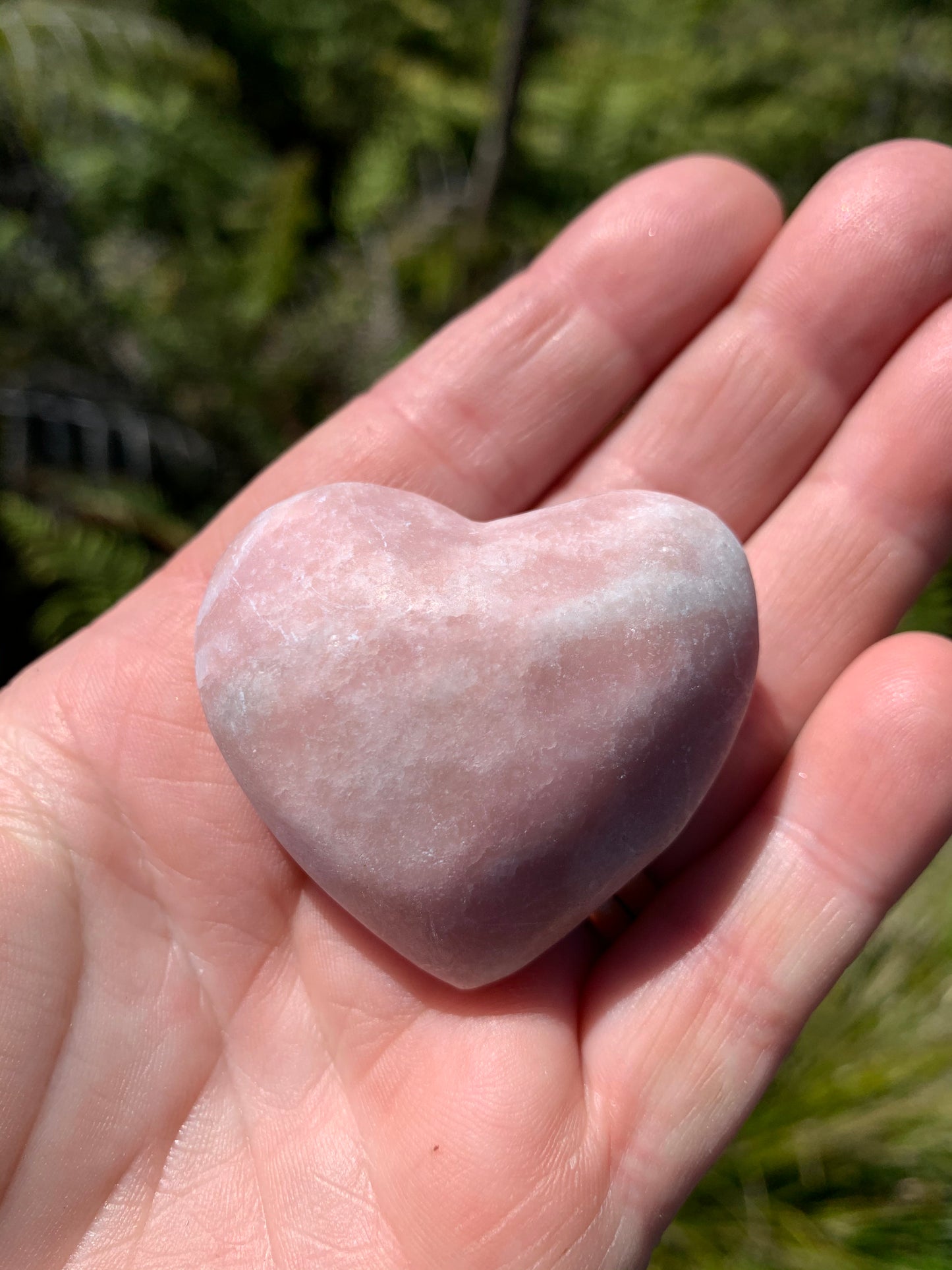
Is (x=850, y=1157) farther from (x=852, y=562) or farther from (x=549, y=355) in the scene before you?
(x=549, y=355)

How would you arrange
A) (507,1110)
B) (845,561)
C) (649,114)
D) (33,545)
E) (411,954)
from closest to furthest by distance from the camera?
(507,1110) → (411,954) → (845,561) → (33,545) → (649,114)

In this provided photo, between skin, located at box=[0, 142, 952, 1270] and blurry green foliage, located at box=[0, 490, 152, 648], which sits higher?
skin, located at box=[0, 142, 952, 1270]

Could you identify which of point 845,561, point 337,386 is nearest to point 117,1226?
point 845,561

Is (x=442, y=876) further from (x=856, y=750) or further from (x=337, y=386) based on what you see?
(x=337, y=386)

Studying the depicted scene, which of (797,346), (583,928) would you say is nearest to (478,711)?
(583,928)

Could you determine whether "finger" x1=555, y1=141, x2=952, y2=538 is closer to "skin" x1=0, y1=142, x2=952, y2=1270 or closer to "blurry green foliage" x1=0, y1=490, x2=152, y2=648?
"skin" x1=0, y1=142, x2=952, y2=1270

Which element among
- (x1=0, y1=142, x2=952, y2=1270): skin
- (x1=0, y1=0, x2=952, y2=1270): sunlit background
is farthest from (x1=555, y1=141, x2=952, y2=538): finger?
(x1=0, y1=0, x2=952, y2=1270): sunlit background
